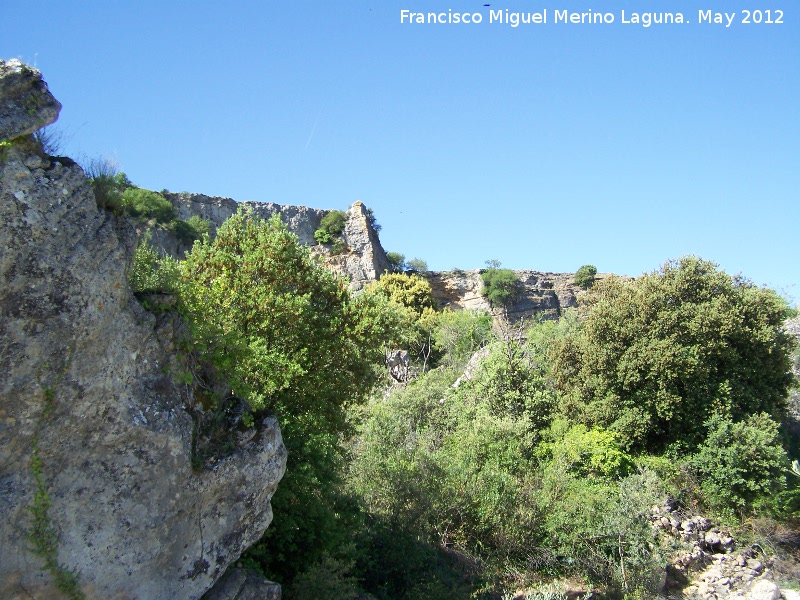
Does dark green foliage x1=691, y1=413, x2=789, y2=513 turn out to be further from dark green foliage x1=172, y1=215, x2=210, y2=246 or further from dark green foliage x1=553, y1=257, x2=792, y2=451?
dark green foliage x1=172, y1=215, x2=210, y2=246

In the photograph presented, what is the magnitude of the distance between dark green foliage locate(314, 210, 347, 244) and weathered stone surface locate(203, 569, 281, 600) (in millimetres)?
46355

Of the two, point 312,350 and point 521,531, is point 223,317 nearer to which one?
point 312,350

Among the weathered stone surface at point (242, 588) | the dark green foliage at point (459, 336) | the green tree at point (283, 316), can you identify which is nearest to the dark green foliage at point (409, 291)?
the dark green foliage at point (459, 336)

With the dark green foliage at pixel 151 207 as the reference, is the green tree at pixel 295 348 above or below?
below

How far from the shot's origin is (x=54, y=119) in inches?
278

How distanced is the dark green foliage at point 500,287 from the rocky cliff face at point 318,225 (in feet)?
28.1

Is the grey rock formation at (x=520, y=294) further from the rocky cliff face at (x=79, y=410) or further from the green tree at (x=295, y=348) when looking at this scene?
the rocky cliff face at (x=79, y=410)

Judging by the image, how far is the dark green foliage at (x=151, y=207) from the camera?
4525 centimetres

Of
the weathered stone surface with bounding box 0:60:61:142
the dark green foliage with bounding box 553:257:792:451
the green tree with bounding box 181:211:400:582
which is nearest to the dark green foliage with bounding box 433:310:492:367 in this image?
the dark green foliage with bounding box 553:257:792:451

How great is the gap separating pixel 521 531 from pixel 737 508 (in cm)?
723

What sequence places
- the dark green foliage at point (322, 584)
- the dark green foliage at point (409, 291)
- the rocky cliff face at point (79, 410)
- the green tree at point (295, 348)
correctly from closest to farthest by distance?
the rocky cliff face at point (79, 410) → the dark green foliage at point (322, 584) → the green tree at point (295, 348) → the dark green foliage at point (409, 291)

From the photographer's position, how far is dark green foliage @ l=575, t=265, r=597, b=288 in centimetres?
5612

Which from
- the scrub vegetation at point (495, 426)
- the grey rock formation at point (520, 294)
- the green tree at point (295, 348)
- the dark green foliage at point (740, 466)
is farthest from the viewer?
the grey rock formation at point (520, 294)

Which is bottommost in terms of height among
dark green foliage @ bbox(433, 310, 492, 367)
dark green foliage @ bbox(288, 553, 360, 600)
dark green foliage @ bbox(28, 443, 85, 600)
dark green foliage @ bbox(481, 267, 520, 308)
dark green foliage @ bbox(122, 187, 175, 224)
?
dark green foliage @ bbox(288, 553, 360, 600)
